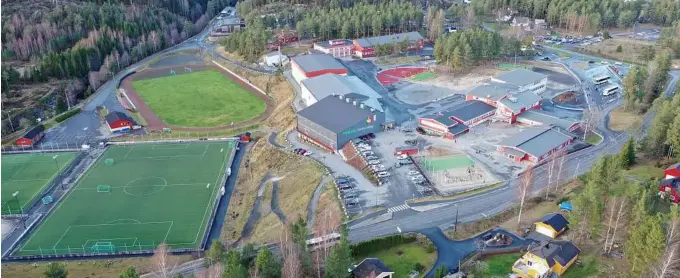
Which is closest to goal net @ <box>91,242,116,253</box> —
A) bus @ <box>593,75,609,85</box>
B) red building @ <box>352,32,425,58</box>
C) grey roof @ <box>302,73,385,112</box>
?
grey roof @ <box>302,73,385,112</box>

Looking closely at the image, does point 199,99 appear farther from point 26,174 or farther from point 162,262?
point 162,262

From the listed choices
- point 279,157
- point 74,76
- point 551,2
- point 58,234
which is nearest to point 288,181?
point 279,157

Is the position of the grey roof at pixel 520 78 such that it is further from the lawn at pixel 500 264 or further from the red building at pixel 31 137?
the red building at pixel 31 137

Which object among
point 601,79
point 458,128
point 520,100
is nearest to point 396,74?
point 520,100

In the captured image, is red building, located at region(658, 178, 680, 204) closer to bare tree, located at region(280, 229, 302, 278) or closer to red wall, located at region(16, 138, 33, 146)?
bare tree, located at region(280, 229, 302, 278)

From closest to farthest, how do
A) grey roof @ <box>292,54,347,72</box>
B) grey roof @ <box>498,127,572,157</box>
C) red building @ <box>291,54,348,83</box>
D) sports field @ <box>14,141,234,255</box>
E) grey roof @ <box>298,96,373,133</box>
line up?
sports field @ <box>14,141,234,255</box>, grey roof @ <box>498,127,572,157</box>, grey roof @ <box>298,96,373,133</box>, red building @ <box>291,54,348,83</box>, grey roof @ <box>292,54,347,72</box>
